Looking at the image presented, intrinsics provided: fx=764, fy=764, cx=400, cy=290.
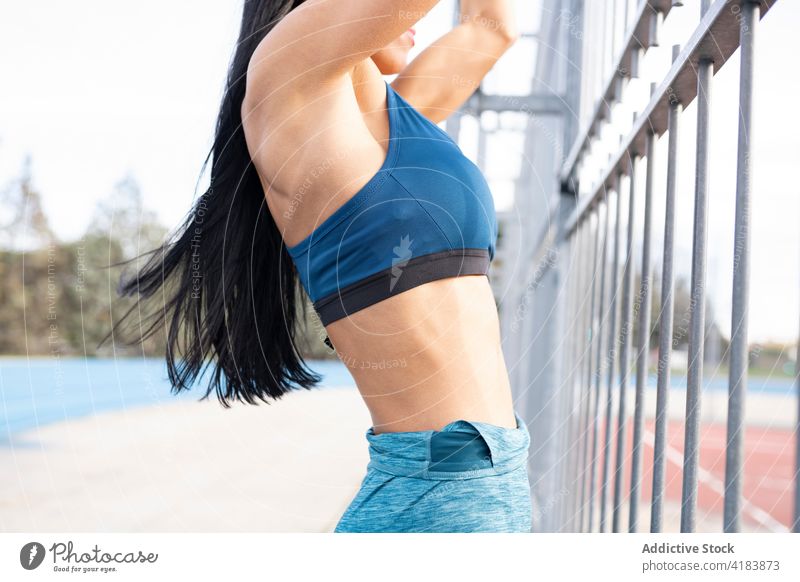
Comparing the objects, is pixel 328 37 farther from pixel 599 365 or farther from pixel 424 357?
pixel 599 365

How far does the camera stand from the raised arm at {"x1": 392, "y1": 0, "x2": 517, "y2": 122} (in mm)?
1021

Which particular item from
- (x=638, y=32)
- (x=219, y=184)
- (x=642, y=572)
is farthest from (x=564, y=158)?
(x=642, y=572)

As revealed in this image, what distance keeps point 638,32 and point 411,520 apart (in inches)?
24.1

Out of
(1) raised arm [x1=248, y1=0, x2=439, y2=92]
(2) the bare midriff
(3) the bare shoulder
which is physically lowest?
(2) the bare midriff

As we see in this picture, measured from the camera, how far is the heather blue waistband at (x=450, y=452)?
0.65 meters

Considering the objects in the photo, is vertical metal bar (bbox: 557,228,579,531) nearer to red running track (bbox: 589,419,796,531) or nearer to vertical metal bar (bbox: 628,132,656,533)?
red running track (bbox: 589,419,796,531)

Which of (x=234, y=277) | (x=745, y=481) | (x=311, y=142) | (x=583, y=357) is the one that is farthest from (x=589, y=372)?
(x=745, y=481)

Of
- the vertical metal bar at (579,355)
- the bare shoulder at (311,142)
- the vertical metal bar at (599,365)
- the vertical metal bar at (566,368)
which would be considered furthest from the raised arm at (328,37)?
the vertical metal bar at (566,368)

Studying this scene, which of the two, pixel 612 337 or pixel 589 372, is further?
pixel 589 372

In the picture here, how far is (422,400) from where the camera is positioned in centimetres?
69

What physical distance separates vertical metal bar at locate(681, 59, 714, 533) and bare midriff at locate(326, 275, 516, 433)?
175 mm

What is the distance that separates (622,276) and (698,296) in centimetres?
53

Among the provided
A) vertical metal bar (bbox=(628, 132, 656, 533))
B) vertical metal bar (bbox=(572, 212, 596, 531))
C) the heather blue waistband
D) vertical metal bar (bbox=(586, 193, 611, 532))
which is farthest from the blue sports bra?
vertical metal bar (bbox=(572, 212, 596, 531))

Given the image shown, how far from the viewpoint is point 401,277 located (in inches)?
26.4
